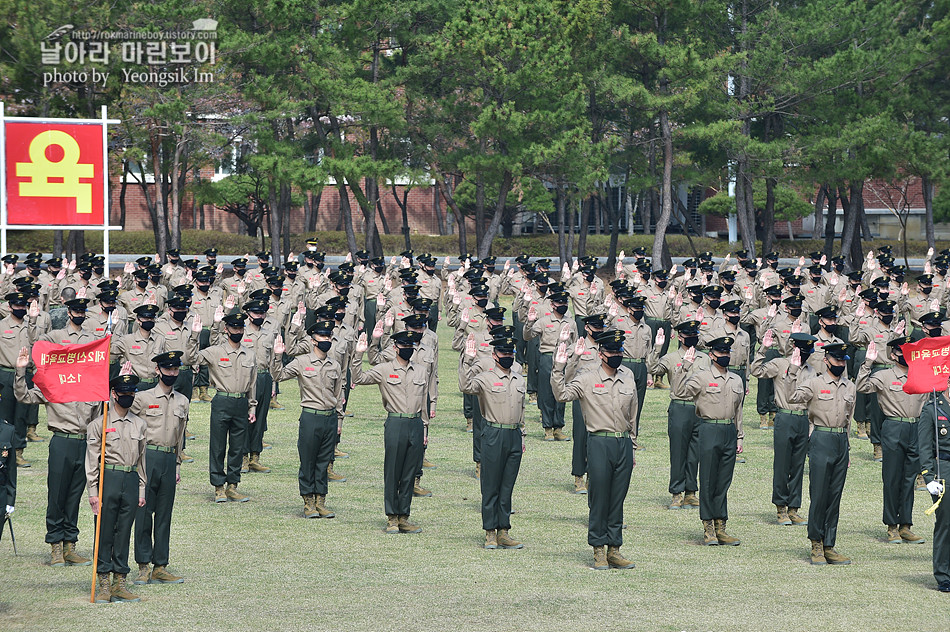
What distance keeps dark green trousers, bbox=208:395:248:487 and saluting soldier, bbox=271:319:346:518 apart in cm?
112

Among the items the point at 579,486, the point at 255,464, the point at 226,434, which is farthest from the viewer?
the point at 255,464

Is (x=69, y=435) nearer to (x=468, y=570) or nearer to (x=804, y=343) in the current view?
(x=468, y=570)

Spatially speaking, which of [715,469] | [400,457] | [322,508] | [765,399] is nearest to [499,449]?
[400,457]

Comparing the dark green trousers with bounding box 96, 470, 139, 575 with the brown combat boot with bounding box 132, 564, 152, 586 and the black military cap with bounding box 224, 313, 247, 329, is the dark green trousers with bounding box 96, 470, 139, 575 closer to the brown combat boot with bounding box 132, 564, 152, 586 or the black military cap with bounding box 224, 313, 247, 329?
the brown combat boot with bounding box 132, 564, 152, 586

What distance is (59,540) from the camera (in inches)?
443

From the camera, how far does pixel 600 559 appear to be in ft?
37.0

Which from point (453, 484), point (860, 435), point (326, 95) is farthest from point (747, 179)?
point (453, 484)

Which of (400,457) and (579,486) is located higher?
(400,457)

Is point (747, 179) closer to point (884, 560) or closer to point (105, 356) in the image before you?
point (884, 560)

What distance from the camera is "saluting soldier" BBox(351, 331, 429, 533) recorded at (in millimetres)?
12250

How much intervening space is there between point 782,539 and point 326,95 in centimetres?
2666

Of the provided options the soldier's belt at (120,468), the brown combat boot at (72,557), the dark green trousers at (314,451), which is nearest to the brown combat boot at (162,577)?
the brown combat boot at (72,557)

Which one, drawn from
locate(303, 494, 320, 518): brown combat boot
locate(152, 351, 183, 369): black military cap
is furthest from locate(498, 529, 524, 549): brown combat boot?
locate(152, 351, 183, 369): black military cap

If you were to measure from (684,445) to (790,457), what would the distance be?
130 centimetres
